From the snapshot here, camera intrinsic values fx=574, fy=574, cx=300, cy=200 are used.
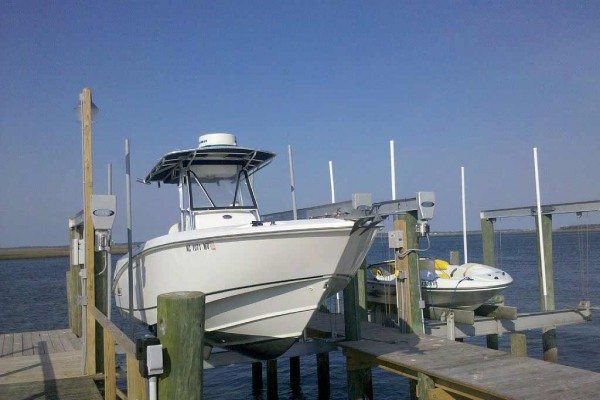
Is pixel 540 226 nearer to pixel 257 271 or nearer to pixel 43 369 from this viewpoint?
pixel 257 271

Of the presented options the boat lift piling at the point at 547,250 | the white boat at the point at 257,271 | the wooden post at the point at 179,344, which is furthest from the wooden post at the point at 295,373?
the wooden post at the point at 179,344

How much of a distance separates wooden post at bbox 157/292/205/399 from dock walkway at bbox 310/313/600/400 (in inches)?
161

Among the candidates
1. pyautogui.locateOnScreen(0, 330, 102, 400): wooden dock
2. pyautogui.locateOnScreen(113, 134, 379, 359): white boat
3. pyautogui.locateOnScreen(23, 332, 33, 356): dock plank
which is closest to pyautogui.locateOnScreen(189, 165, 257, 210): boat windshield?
pyautogui.locateOnScreen(113, 134, 379, 359): white boat

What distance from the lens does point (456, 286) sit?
11469 mm

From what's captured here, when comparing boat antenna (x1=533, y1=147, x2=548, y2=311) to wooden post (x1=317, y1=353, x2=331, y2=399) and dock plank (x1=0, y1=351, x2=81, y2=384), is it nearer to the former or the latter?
wooden post (x1=317, y1=353, x2=331, y2=399)

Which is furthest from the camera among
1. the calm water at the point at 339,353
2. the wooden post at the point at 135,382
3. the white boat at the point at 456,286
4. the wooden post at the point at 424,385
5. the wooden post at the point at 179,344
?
the calm water at the point at 339,353

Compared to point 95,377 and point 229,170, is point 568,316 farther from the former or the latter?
point 95,377

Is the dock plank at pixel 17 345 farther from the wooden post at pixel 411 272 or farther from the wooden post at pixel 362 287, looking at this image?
the wooden post at pixel 411 272

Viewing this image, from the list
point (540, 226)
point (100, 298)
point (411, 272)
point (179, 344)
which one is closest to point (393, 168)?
point (411, 272)

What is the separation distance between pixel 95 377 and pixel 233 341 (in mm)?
1852

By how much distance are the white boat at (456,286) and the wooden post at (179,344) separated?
854cm

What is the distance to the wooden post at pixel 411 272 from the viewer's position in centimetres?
963

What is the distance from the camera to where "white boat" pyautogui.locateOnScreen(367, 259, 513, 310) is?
11492 millimetres

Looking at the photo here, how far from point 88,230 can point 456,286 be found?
726 cm
